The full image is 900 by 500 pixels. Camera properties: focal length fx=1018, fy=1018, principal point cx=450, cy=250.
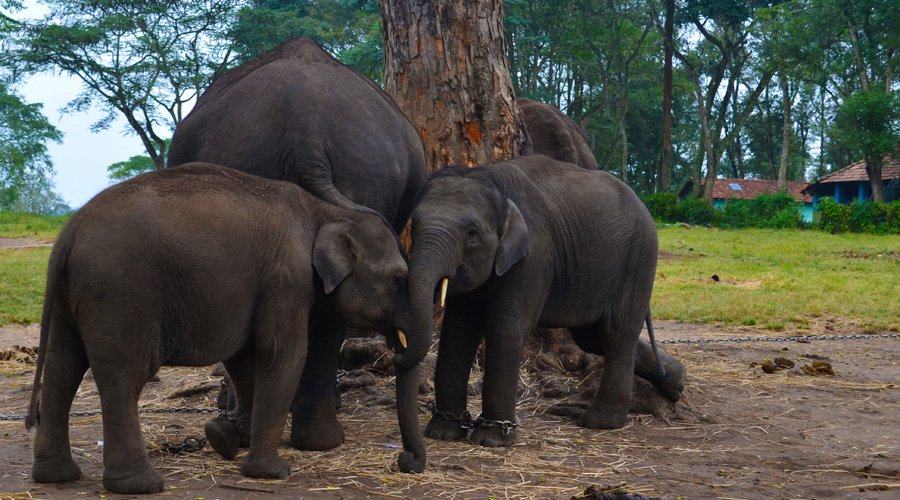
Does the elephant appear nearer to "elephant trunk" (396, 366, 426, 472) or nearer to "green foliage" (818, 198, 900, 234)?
"elephant trunk" (396, 366, 426, 472)

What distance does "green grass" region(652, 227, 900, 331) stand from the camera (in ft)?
39.2

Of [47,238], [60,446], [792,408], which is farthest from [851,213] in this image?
[60,446]

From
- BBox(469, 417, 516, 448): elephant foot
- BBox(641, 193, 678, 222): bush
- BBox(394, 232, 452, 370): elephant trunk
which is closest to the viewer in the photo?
BBox(394, 232, 452, 370): elephant trunk

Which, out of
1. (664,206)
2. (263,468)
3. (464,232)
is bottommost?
(263,468)

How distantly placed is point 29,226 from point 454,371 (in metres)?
25.8

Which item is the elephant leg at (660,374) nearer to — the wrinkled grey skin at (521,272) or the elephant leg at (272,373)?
the wrinkled grey skin at (521,272)

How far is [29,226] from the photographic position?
28.7 meters

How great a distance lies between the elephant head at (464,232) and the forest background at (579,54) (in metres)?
22.6

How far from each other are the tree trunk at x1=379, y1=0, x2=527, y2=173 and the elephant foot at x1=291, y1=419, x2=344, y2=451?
9.10 feet

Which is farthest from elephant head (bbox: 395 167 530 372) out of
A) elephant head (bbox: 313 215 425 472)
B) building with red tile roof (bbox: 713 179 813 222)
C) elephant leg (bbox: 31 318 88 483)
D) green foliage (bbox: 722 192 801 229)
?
building with red tile roof (bbox: 713 179 813 222)

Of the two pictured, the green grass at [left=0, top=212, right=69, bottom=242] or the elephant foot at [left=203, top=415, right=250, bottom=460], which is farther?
the green grass at [left=0, top=212, right=69, bottom=242]

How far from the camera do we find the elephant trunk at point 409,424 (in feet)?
16.0

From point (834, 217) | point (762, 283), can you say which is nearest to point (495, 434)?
point (762, 283)

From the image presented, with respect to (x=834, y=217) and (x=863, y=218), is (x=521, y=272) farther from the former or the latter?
(x=834, y=217)
